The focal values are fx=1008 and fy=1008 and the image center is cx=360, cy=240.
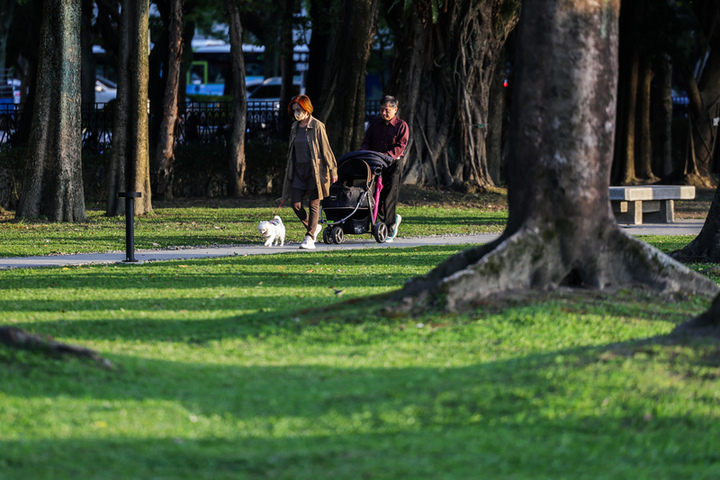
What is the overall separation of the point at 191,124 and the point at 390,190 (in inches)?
497

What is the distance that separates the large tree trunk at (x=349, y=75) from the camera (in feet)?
69.6

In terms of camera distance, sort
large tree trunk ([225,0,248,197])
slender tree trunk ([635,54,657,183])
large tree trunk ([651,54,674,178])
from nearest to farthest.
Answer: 1. large tree trunk ([225,0,248,197])
2. slender tree trunk ([635,54,657,183])
3. large tree trunk ([651,54,674,178])

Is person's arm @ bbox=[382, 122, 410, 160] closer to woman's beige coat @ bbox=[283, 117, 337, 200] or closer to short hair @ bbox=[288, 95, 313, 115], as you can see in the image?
woman's beige coat @ bbox=[283, 117, 337, 200]

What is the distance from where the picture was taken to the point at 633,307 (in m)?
7.40

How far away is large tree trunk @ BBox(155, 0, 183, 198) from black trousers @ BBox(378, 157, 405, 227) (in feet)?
27.1

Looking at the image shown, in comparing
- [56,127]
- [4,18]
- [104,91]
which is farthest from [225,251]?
[104,91]

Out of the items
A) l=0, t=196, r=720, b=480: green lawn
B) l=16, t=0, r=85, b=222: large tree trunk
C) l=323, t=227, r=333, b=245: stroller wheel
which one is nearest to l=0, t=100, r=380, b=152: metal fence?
l=16, t=0, r=85, b=222: large tree trunk

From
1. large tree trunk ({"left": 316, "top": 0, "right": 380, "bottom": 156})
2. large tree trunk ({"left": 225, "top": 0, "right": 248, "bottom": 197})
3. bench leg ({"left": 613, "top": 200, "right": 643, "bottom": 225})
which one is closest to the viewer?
bench leg ({"left": 613, "top": 200, "right": 643, "bottom": 225})

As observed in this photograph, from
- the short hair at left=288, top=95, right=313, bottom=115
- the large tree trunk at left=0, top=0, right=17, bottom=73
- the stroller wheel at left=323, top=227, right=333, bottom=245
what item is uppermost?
→ the large tree trunk at left=0, top=0, right=17, bottom=73

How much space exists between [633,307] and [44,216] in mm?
12820

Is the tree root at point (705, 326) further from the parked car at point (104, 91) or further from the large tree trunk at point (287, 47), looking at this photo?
the parked car at point (104, 91)

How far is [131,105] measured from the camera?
18.4m

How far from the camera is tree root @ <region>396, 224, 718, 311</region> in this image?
7.25 meters

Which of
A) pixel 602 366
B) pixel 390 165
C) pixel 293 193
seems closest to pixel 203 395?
pixel 602 366
